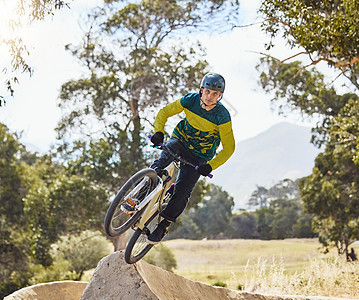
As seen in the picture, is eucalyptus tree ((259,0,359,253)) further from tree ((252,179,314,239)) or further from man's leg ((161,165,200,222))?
tree ((252,179,314,239))

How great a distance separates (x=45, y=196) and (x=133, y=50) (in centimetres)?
723

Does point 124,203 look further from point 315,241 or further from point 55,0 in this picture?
point 315,241

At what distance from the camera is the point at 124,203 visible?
5.12m

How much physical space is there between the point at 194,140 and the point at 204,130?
0.17m

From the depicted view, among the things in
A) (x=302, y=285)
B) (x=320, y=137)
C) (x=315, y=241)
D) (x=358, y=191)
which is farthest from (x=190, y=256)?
(x=302, y=285)

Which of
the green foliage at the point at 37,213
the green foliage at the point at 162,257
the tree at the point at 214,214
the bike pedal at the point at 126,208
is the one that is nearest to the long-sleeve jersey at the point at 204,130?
the bike pedal at the point at 126,208

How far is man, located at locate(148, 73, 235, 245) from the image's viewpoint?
18.1ft

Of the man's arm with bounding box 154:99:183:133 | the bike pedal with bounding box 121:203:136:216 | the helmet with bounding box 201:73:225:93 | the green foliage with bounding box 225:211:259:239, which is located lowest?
the bike pedal with bounding box 121:203:136:216

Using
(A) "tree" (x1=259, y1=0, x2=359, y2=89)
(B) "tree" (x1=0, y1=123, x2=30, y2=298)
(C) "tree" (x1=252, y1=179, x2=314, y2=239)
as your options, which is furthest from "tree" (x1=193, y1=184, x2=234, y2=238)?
(A) "tree" (x1=259, y1=0, x2=359, y2=89)

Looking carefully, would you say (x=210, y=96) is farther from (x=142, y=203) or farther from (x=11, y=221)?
(x=11, y=221)

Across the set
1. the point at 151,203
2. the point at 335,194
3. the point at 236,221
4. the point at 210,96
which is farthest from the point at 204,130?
the point at 236,221

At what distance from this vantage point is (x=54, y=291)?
24.1 feet

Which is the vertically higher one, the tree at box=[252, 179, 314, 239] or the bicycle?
the tree at box=[252, 179, 314, 239]

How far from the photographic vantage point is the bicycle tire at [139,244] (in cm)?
541
